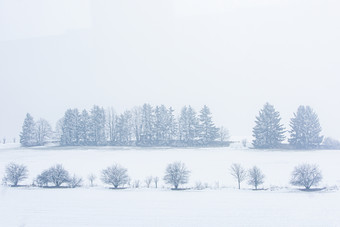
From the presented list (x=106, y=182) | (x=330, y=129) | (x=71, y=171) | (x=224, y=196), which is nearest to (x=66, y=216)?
(x=106, y=182)

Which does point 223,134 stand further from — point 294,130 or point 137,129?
point 137,129

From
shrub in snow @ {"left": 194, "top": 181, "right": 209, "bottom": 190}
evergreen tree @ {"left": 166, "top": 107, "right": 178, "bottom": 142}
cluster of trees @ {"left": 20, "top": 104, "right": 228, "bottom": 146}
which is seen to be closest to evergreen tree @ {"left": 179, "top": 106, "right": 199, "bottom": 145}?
cluster of trees @ {"left": 20, "top": 104, "right": 228, "bottom": 146}

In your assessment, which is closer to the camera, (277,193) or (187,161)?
(277,193)

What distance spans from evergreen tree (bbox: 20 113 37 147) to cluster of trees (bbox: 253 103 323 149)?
59005 millimetres

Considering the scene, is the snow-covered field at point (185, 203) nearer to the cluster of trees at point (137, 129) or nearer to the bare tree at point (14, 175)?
the bare tree at point (14, 175)

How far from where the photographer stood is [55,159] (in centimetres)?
5219

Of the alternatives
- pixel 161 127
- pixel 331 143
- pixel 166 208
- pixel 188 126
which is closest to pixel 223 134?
pixel 188 126

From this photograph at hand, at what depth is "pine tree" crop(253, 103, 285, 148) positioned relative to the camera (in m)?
62.3

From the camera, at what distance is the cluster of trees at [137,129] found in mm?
70250

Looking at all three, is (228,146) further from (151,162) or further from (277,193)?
(277,193)

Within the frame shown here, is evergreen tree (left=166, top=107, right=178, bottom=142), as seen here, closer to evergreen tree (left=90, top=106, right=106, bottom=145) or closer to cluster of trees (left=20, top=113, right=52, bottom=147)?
evergreen tree (left=90, top=106, right=106, bottom=145)

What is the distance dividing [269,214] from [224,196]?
249 inches

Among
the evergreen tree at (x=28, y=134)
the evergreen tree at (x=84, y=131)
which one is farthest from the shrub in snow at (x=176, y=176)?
the evergreen tree at (x=28, y=134)

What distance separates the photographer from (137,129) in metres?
75.2
